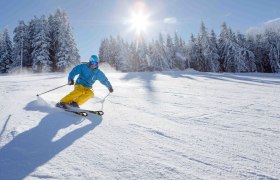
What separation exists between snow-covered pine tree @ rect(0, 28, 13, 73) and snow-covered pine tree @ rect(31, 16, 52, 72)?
26.6ft

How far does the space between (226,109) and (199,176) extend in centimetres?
358

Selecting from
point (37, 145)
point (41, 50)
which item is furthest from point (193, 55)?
point (37, 145)

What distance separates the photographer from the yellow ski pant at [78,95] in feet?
19.2

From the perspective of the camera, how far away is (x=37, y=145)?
10.9 ft

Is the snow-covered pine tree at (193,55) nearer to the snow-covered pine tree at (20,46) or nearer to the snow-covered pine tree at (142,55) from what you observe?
the snow-covered pine tree at (142,55)

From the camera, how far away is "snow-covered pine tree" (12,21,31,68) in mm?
42691

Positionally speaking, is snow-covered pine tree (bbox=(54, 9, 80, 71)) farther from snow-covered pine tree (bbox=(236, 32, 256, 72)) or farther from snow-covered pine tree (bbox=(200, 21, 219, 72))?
snow-covered pine tree (bbox=(236, 32, 256, 72))

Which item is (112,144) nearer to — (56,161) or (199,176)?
(56,161)

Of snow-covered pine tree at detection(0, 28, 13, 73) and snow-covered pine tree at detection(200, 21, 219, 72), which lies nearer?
snow-covered pine tree at detection(0, 28, 13, 73)

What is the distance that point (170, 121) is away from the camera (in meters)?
4.58

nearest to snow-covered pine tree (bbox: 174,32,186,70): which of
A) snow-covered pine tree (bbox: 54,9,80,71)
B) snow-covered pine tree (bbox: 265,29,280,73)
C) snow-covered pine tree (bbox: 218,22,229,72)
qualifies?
snow-covered pine tree (bbox: 218,22,229,72)

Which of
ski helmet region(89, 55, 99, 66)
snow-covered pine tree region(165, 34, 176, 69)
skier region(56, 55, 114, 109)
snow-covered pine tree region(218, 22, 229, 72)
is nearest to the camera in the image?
skier region(56, 55, 114, 109)

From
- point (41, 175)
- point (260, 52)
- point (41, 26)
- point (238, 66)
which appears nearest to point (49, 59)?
point (41, 26)

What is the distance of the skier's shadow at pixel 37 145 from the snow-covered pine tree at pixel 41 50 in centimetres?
3649
